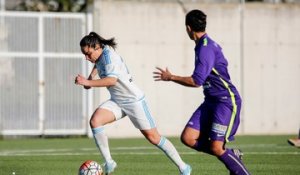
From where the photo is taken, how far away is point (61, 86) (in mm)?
25500

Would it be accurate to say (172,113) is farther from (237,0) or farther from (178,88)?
(237,0)

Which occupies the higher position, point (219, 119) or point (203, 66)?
point (203, 66)

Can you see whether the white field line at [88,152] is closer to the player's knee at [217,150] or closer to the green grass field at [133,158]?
the green grass field at [133,158]

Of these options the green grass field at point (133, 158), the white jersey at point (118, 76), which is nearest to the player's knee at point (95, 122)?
the white jersey at point (118, 76)

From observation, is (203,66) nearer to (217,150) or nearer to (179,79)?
(179,79)

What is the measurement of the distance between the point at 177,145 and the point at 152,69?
5.07m

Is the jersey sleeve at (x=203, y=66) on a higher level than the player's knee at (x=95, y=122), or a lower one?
higher

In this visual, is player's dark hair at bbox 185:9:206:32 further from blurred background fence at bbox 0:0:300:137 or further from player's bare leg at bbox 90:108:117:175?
blurred background fence at bbox 0:0:300:137

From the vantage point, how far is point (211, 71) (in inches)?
445

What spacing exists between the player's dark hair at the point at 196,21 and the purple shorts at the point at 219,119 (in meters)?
0.93

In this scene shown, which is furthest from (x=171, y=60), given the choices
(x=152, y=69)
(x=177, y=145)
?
(x=177, y=145)

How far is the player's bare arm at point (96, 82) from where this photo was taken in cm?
1202

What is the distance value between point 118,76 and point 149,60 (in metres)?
13.5

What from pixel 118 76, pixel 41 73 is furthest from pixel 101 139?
pixel 41 73
